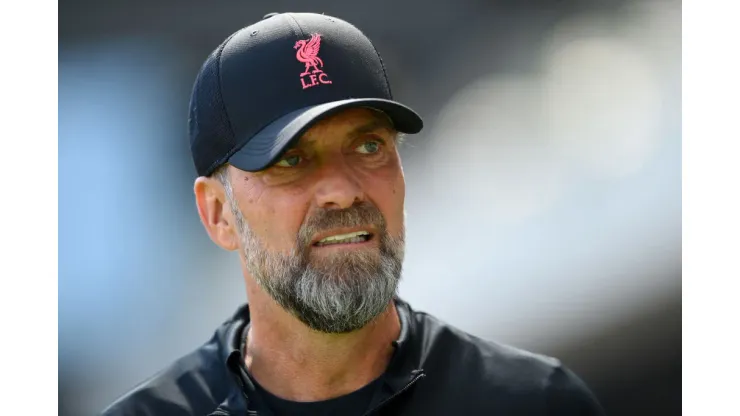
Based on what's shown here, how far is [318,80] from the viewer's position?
3.87ft

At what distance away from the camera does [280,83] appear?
3.88 feet

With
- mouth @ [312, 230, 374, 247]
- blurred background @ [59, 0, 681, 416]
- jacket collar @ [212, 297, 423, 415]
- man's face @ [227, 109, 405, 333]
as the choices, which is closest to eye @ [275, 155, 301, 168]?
man's face @ [227, 109, 405, 333]

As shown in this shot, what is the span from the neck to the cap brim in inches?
8.1

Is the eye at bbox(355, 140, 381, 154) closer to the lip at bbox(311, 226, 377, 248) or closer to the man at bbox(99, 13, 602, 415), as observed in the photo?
the man at bbox(99, 13, 602, 415)

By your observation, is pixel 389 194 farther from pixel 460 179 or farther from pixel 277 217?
pixel 460 179

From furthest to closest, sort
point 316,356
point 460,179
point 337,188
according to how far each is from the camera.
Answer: point 460,179 < point 316,356 < point 337,188

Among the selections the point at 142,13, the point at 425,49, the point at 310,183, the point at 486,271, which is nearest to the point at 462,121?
the point at 425,49

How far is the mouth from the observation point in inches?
44.7

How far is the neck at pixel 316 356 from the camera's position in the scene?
1219mm

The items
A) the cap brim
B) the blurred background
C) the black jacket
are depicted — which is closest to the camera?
the cap brim

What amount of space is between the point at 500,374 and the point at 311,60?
1.61 ft

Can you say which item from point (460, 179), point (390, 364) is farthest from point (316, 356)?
point (460, 179)

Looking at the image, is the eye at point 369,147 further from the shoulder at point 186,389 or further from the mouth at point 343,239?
the shoulder at point 186,389

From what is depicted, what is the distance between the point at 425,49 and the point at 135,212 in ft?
2.30
